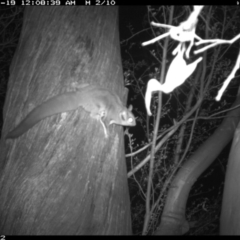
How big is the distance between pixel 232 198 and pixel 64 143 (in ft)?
5.99

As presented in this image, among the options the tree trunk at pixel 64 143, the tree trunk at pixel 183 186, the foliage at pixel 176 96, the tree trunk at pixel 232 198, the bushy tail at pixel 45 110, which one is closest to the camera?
the tree trunk at pixel 64 143

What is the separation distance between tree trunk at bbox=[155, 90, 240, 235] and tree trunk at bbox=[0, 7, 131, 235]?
101cm

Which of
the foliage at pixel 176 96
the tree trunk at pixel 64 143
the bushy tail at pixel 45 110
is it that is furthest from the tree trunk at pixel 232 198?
the bushy tail at pixel 45 110

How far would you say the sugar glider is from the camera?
2.35 meters

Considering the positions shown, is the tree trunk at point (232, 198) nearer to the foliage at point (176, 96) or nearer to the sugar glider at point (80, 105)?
the foliage at point (176, 96)

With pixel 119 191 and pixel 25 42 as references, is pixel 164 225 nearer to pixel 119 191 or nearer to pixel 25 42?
pixel 119 191

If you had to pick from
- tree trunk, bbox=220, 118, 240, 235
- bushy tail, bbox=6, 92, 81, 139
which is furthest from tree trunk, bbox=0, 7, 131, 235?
tree trunk, bbox=220, 118, 240, 235

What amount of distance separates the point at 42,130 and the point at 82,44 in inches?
32.3

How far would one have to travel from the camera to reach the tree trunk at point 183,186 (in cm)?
320

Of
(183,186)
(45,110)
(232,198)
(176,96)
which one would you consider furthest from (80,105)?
(176,96)

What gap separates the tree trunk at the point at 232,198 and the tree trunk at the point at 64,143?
3.84 feet

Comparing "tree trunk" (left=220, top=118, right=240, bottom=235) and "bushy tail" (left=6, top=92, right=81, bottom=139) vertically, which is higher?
"bushy tail" (left=6, top=92, right=81, bottom=139)

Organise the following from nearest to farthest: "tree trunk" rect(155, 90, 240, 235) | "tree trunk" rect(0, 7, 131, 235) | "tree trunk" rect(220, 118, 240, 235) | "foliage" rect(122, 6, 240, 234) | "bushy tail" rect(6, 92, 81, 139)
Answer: "tree trunk" rect(0, 7, 131, 235) → "bushy tail" rect(6, 92, 81, 139) → "tree trunk" rect(220, 118, 240, 235) → "tree trunk" rect(155, 90, 240, 235) → "foliage" rect(122, 6, 240, 234)

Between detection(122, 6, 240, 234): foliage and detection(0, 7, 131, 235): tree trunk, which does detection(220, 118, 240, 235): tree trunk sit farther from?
detection(0, 7, 131, 235): tree trunk
